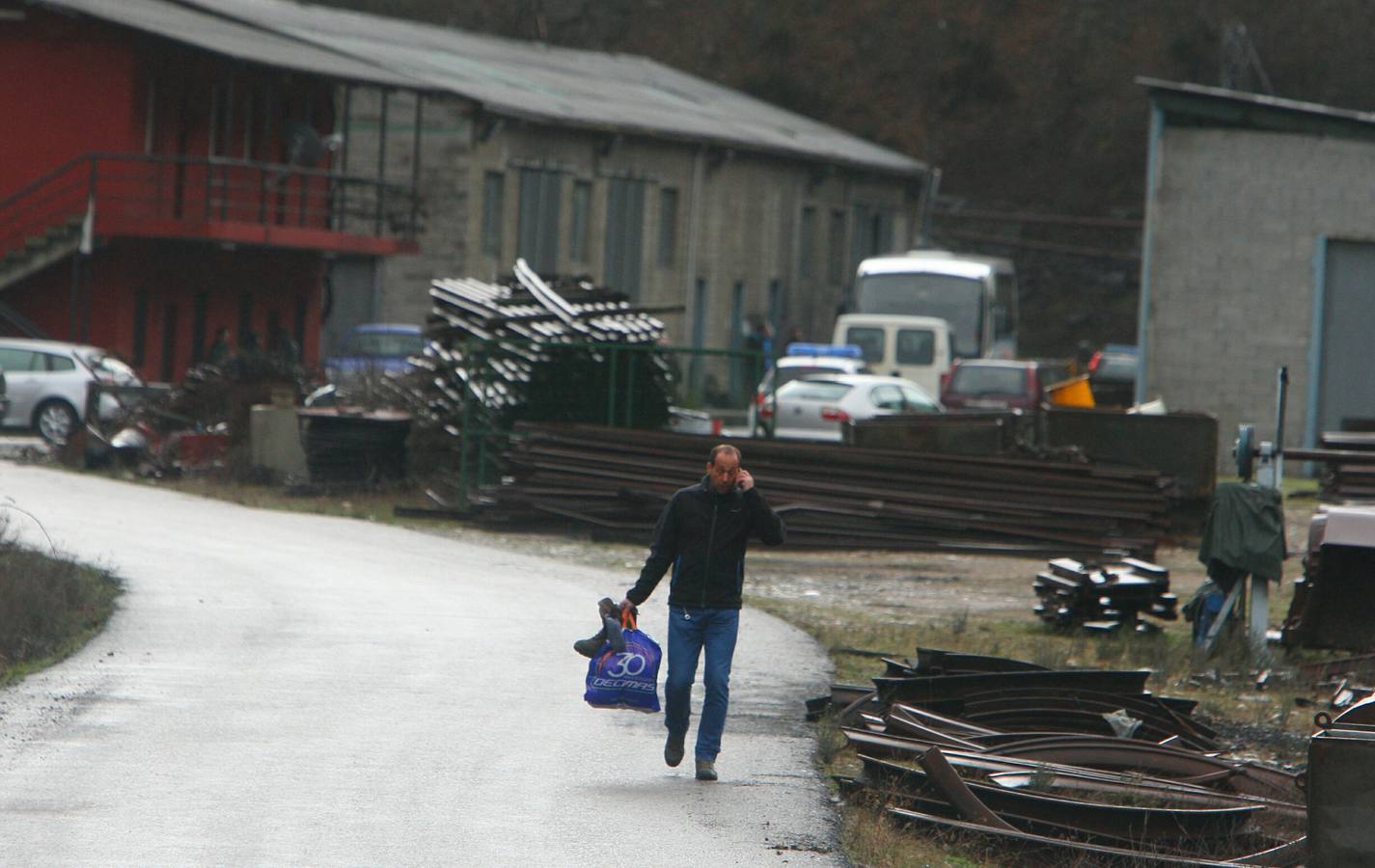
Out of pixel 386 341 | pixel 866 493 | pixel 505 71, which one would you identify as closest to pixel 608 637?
pixel 866 493

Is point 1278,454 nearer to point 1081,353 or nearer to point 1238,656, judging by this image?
point 1238,656

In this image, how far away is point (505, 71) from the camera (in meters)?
49.2

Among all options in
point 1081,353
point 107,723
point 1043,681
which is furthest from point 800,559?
point 1081,353

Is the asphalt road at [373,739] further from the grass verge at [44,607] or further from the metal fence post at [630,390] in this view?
the metal fence post at [630,390]

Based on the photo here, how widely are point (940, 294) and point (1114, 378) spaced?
237 inches

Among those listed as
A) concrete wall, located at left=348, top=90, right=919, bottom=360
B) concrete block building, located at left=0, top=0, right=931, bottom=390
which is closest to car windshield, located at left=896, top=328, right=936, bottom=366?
concrete wall, located at left=348, top=90, right=919, bottom=360

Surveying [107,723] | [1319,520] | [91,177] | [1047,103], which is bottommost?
[107,723]

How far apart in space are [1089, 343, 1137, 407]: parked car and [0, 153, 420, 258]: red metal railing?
1437cm

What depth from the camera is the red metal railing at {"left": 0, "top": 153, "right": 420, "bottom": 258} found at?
34.9 metres

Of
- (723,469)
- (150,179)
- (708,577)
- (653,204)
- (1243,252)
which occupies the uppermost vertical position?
(653,204)

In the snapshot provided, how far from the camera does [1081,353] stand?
209 ft

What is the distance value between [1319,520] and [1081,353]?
50.6 m

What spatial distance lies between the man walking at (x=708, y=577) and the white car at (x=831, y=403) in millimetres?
20052

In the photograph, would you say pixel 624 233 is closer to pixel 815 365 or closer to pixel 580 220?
pixel 580 220
